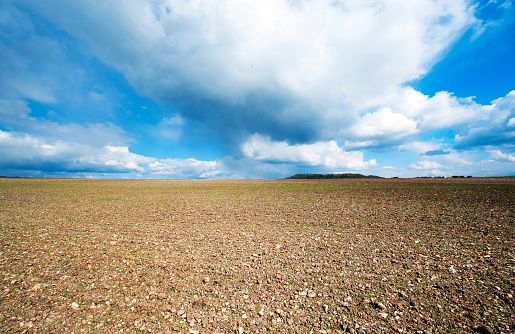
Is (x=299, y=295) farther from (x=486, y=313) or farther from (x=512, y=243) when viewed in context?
(x=512, y=243)

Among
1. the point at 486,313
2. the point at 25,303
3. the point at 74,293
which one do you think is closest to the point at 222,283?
the point at 74,293

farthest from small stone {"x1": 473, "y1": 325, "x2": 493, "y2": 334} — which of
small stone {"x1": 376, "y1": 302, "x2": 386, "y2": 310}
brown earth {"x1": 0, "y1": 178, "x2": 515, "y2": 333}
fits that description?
small stone {"x1": 376, "y1": 302, "x2": 386, "y2": 310}

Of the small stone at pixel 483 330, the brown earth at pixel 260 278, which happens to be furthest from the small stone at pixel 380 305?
the small stone at pixel 483 330

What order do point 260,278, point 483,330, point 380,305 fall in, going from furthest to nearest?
1. point 260,278
2. point 380,305
3. point 483,330

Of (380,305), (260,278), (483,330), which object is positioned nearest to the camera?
(483,330)

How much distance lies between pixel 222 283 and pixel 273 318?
211 centimetres

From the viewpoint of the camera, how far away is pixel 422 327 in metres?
4.91

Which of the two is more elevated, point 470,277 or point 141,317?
point 470,277

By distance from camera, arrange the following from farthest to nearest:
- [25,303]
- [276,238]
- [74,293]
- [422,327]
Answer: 1. [276,238]
2. [74,293]
3. [25,303]
4. [422,327]

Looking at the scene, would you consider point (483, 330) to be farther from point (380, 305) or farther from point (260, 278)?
point (260, 278)

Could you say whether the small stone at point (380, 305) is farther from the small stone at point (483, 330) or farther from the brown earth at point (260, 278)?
the small stone at point (483, 330)

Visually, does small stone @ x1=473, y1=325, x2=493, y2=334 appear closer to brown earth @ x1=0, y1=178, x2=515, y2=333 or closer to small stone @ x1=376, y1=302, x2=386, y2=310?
brown earth @ x1=0, y1=178, x2=515, y2=333

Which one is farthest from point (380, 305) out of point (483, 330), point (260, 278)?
point (260, 278)

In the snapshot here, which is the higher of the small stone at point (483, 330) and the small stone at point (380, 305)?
the small stone at point (380, 305)
